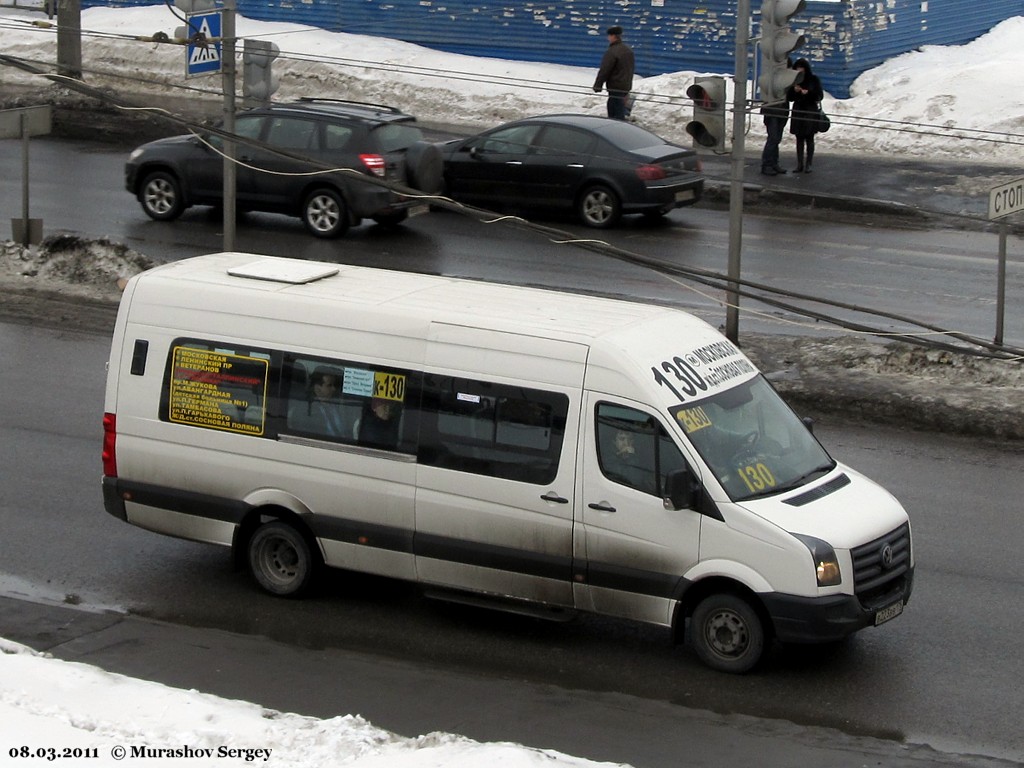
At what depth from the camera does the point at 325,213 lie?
2125 cm

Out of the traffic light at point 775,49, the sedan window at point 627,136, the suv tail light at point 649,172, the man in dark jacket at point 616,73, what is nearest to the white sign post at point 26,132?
the sedan window at point 627,136

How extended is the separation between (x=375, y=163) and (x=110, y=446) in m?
11.0

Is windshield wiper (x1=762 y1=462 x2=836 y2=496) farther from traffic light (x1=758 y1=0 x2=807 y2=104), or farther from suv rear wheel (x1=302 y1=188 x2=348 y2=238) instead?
suv rear wheel (x1=302 y1=188 x2=348 y2=238)

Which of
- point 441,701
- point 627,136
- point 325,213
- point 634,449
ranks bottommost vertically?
point 441,701

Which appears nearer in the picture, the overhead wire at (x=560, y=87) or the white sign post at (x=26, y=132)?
the white sign post at (x=26, y=132)

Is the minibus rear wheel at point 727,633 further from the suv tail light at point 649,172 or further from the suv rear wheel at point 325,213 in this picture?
the suv tail light at point 649,172

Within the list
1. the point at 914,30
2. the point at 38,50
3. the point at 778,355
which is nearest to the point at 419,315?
the point at 778,355

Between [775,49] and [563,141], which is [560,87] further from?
[775,49]

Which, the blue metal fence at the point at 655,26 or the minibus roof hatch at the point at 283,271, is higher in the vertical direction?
the blue metal fence at the point at 655,26

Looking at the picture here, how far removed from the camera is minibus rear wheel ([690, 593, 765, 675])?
28.2ft

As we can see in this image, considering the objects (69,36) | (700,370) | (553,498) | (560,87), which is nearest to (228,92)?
(700,370)

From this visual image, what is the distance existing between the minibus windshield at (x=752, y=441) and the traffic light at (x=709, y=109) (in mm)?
5664

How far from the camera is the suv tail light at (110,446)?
33.4ft

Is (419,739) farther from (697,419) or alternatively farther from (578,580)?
(697,419)
